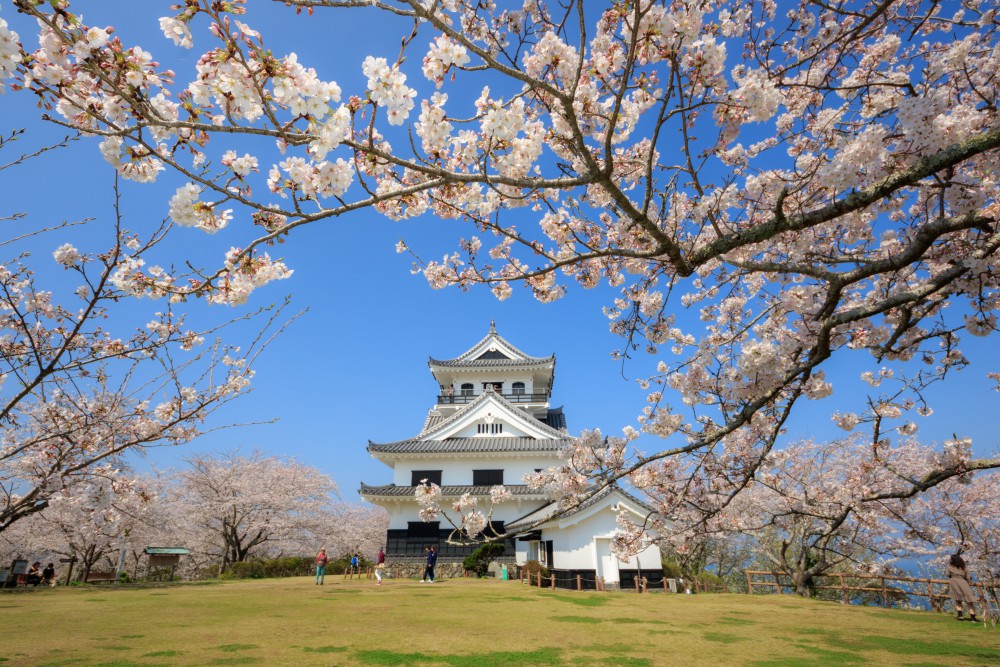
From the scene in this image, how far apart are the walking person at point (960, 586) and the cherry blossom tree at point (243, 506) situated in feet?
89.0

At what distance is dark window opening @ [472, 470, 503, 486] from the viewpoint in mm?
24312

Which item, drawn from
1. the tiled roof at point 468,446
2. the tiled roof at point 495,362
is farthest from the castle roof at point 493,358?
the tiled roof at point 468,446

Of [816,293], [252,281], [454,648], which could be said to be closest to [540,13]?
[252,281]

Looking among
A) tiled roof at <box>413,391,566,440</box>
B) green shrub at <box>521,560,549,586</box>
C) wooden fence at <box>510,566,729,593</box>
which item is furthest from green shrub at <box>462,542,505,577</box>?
tiled roof at <box>413,391,566,440</box>

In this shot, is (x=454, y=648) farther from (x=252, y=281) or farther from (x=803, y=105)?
(x=803, y=105)

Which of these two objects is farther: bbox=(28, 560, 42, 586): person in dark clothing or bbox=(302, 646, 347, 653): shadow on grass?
bbox=(28, 560, 42, 586): person in dark clothing

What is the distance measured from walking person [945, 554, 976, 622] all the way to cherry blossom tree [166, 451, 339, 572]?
27.1 metres

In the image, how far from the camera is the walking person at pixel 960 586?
880 cm

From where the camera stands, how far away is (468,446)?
968 inches

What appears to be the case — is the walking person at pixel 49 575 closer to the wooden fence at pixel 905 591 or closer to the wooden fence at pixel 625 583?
the wooden fence at pixel 625 583

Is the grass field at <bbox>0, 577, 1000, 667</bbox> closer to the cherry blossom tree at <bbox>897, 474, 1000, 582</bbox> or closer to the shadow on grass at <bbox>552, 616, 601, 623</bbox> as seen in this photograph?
the shadow on grass at <bbox>552, 616, 601, 623</bbox>

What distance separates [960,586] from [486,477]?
1822 cm

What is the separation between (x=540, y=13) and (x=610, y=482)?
3.74 metres

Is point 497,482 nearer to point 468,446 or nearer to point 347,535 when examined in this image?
point 468,446
